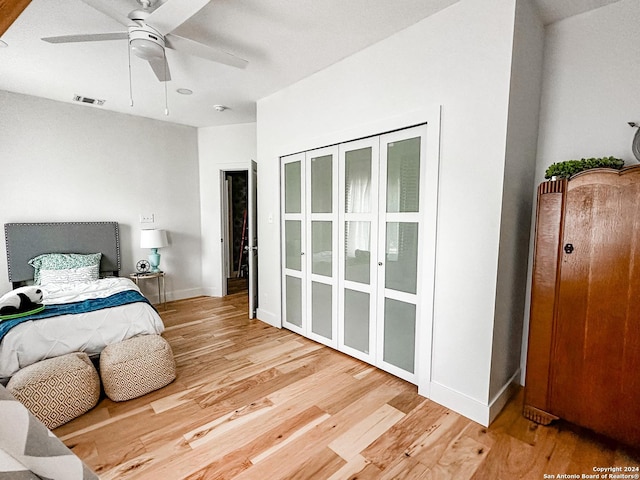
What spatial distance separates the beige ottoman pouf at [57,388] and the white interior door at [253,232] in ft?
6.60

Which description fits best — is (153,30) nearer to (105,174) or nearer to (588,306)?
(105,174)

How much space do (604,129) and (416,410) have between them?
2349 mm

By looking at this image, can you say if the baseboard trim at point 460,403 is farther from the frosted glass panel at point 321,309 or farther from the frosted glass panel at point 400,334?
the frosted glass panel at point 321,309

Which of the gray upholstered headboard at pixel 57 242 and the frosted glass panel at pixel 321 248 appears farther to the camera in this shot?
the gray upholstered headboard at pixel 57 242

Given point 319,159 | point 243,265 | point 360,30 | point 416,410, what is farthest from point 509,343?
point 243,265

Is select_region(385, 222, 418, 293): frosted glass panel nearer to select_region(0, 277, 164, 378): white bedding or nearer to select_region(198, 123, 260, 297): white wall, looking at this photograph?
select_region(0, 277, 164, 378): white bedding

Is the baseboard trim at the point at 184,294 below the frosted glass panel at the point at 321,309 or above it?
below

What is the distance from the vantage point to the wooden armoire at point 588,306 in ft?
5.52

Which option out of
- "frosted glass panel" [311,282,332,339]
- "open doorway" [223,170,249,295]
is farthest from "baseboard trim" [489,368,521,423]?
"open doorway" [223,170,249,295]

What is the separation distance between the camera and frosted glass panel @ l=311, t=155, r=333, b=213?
3086 millimetres

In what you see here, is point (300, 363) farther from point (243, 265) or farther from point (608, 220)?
point (243, 265)

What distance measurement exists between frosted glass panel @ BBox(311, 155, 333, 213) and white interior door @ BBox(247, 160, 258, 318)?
3.74ft

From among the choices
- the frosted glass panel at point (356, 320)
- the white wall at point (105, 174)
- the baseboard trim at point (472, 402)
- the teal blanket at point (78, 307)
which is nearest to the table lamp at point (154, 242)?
the white wall at point (105, 174)

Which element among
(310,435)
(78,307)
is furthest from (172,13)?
(310,435)
